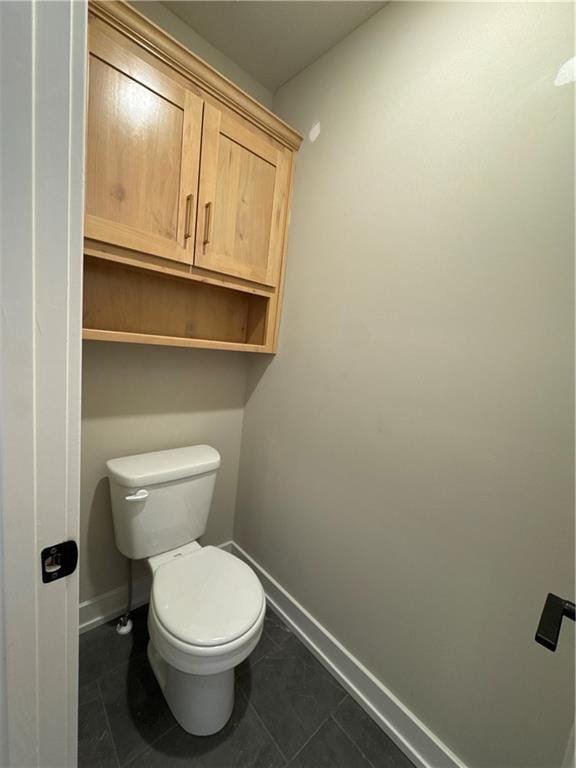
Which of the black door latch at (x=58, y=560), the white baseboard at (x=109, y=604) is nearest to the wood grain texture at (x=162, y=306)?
the black door latch at (x=58, y=560)

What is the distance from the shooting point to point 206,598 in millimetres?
1045

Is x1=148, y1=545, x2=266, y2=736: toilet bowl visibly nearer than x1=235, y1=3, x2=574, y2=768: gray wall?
No

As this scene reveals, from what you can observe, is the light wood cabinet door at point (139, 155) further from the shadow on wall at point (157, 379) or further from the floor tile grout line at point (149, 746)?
the floor tile grout line at point (149, 746)

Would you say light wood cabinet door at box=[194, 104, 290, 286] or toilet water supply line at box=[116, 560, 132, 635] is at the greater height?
light wood cabinet door at box=[194, 104, 290, 286]

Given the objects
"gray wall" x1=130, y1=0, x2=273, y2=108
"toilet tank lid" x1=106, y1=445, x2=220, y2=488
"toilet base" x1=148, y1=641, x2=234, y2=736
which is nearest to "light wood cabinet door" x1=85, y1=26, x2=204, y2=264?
"gray wall" x1=130, y1=0, x2=273, y2=108

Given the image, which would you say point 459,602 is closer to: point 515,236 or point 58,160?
point 515,236

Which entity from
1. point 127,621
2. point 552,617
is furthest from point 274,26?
point 127,621

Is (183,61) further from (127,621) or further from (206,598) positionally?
(127,621)

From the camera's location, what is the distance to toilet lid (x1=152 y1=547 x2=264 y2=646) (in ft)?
3.07

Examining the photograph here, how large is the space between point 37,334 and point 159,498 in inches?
37.5

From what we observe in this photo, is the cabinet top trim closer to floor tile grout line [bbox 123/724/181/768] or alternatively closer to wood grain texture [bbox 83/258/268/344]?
wood grain texture [bbox 83/258/268/344]

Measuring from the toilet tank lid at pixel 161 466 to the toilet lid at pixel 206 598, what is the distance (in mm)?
332

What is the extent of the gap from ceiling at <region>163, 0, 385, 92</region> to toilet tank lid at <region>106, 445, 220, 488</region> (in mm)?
1690

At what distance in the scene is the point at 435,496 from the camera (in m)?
0.98
